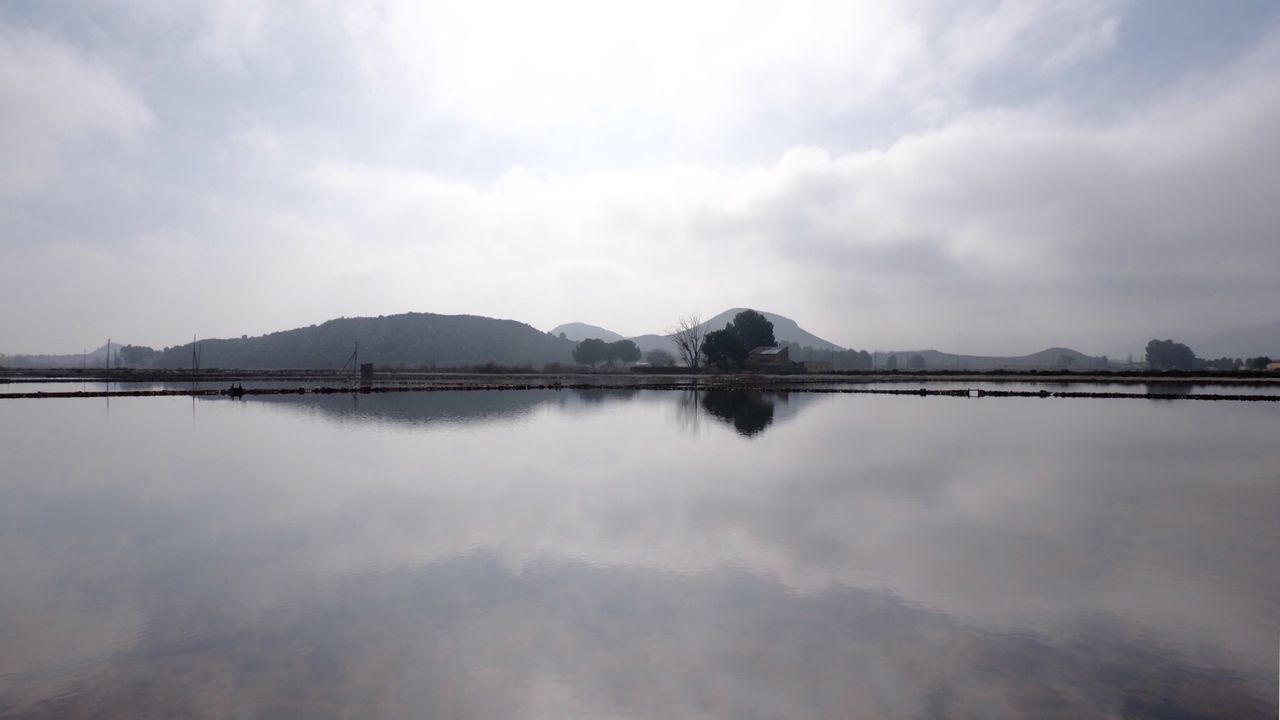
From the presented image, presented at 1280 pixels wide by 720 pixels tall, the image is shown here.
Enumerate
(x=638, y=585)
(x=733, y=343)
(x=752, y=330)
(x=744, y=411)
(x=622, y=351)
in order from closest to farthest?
(x=638, y=585)
(x=744, y=411)
(x=733, y=343)
(x=752, y=330)
(x=622, y=351)

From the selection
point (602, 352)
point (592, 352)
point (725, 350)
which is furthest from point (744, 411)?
point (592, 352)

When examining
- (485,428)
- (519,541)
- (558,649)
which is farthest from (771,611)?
(485,428)

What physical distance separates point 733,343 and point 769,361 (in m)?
6.97

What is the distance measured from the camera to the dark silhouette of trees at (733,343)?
111 m

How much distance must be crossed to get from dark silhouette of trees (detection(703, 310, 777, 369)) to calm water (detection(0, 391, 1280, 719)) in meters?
87.7

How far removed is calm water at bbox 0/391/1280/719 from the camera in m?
7.03

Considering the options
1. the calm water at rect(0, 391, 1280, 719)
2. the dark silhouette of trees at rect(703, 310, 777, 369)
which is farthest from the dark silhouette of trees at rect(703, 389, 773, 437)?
the dark silhouette of trees at rect(703, 310, 777, 369)

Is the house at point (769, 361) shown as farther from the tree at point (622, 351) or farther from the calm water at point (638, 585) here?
the calm water at point (638, 585)

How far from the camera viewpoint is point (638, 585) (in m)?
10.1

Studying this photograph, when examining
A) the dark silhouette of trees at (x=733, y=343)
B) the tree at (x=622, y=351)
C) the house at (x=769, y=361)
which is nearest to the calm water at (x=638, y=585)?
the house at (x=769, y=361)

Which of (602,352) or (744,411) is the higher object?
(602,352)

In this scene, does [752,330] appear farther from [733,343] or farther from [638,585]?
[638,585]

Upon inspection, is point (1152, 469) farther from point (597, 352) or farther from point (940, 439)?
point (597, 352)

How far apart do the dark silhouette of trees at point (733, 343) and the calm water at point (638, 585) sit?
8771 cm
